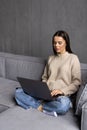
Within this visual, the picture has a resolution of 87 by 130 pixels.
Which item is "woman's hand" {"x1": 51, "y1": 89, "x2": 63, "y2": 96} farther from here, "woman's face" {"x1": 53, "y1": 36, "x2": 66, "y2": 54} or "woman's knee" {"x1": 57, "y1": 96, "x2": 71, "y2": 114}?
"woman's face" {"x1": 53, "y1": 36, "x2": 66, "y2": 54}

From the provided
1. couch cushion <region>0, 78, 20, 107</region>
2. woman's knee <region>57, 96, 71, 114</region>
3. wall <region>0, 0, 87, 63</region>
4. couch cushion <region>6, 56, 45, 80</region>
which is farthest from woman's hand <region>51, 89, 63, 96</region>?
wall <region>0, 0, 87, 63</region>

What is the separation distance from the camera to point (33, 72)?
267 cm

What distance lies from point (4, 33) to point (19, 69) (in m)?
1.11

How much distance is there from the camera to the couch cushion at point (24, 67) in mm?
2637

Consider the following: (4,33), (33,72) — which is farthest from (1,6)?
(33,72)

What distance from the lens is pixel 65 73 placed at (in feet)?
7.20

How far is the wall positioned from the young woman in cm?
76

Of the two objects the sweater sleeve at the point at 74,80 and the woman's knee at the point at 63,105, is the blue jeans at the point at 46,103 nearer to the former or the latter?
the woman's knee at the point at 63,105

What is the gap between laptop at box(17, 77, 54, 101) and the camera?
1878mm

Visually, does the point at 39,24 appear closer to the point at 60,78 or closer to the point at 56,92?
the point at 60,78

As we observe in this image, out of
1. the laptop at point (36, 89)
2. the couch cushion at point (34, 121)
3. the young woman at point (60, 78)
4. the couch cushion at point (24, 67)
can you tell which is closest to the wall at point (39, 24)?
the couch cushion at point (24, 67)

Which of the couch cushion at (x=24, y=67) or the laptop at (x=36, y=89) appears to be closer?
the laptop at (x=36, y=89)

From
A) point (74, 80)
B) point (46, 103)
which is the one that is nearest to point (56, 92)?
point (46, 103)

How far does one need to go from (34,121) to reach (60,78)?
62 cm
